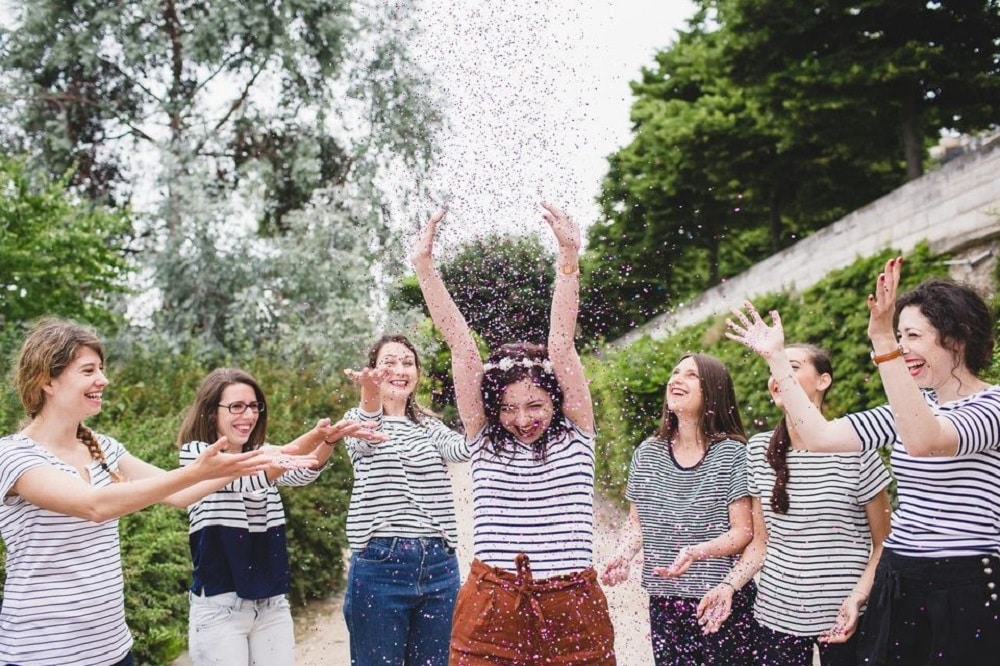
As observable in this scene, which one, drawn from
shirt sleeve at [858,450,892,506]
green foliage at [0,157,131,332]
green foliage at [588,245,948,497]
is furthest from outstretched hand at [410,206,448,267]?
green foliage at [0,157,131,332]

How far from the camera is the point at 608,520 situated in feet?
31.2

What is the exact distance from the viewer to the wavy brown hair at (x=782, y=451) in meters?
3.41

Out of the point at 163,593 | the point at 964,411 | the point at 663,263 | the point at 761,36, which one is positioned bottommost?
the point at 163,593

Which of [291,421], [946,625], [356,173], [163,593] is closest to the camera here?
[946,625]

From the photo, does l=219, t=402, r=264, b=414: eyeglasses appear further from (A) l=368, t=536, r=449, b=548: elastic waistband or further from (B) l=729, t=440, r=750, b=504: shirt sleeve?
(B) l=729, t=440, r=750, b=504: shirt sleeve

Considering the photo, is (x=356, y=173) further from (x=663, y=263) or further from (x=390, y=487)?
(x=390, y=487)

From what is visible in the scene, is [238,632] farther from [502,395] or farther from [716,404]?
[716,404]

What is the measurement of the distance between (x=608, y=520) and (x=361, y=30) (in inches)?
457

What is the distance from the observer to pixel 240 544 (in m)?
3.70

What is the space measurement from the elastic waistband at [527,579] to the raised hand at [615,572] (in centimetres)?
62

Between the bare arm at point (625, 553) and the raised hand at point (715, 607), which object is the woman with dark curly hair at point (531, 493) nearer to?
the bare arm at point (625, 553)

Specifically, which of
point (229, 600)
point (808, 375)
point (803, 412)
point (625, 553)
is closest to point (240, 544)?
point (229, 600)

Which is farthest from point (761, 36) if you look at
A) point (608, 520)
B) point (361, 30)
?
point (608, 520)

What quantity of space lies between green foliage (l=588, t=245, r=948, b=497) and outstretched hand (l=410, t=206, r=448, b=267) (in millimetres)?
5285
